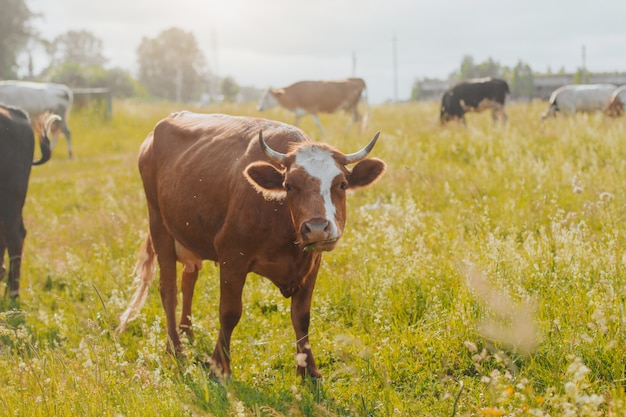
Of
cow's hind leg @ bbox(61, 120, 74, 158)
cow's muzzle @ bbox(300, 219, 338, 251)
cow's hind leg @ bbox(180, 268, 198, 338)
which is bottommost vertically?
cow's hind leg @ bbox(180, 268, 198, 338)

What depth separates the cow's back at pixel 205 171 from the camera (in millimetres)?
4293

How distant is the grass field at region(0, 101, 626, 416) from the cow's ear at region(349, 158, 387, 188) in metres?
0.96

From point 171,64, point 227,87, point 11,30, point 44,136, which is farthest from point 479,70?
point 44,136

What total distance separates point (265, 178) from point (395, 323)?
1.55 metres

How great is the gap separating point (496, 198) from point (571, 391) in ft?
18.3

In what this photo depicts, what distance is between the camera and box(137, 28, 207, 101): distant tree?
81.2m

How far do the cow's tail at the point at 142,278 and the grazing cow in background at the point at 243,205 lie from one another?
5 cm

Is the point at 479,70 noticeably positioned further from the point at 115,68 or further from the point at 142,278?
the point at 142,278

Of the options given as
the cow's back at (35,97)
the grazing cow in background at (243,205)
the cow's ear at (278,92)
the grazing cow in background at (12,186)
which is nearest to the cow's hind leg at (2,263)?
the grazing cow in background at (12,186)

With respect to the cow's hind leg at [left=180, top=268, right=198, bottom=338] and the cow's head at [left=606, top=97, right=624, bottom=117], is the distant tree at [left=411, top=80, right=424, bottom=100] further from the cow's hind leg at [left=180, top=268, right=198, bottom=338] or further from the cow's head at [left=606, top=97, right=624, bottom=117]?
the cow's hind leg at [left=180, top=268, right=198, bottom=338]

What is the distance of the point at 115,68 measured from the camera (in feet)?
201

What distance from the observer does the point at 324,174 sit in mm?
3760

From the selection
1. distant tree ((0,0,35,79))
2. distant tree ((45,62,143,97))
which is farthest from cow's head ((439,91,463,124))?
distant tree ((0,0,35,79))

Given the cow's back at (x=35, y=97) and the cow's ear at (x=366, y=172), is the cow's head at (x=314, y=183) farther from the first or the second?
the cow's back at (x=35, y=97)
